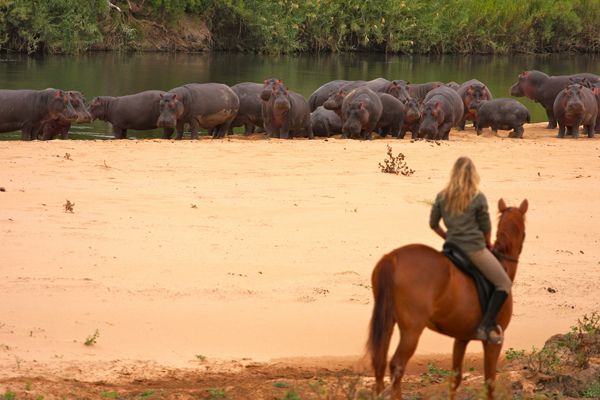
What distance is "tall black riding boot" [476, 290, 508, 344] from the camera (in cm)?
414

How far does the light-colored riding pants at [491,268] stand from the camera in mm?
4137

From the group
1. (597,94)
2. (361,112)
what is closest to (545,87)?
(597,94)

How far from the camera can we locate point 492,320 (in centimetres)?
416

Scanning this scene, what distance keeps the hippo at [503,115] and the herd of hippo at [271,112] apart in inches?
1.0

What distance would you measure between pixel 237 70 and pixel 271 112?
21758 millimetres

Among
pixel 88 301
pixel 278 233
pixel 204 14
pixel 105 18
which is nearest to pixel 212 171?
pixel 278 233

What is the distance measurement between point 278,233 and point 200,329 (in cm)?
270

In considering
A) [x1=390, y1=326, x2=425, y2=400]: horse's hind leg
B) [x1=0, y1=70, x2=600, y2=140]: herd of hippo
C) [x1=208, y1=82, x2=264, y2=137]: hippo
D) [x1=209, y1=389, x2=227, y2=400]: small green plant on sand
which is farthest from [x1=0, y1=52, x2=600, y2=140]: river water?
[x1=390, y1=326, x2=425, y2=400]: horse's hind leg

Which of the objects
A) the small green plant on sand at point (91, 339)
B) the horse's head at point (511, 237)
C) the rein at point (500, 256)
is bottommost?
the small green plant on sand at point (91, 339)

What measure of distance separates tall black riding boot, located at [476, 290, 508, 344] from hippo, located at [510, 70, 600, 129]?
17.0 metres

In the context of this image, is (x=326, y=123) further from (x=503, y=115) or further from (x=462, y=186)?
(x=462, y=186)

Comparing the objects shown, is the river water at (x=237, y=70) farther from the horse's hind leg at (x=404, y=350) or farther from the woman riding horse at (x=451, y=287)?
the horse's hind leg at (x=404, y=350)

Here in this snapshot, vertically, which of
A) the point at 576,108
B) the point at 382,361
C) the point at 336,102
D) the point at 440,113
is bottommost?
the point at 382,361

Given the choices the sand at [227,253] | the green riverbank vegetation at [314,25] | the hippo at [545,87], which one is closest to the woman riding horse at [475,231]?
the sand at [227,253]
